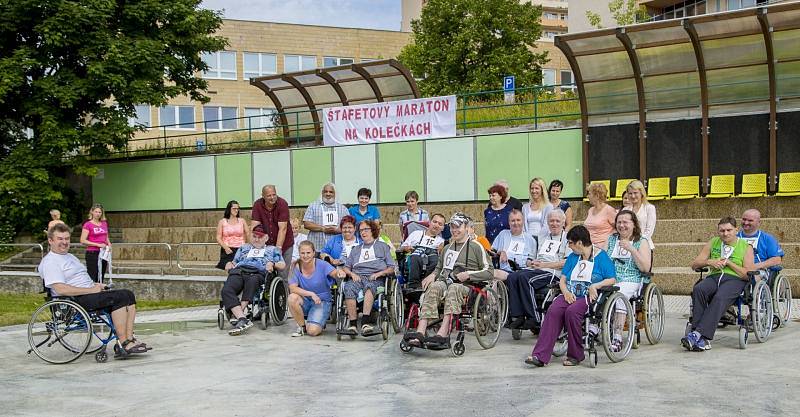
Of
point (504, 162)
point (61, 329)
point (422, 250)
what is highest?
point (504, 162)

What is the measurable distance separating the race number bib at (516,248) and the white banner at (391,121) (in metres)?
10.6

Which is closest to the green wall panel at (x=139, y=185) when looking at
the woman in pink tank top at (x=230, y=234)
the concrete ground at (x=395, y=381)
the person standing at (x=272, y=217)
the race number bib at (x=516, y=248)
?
the woman in pink tank top at (x=230, y=234)

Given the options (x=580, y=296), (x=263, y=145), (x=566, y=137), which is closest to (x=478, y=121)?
(x=566, y=137)

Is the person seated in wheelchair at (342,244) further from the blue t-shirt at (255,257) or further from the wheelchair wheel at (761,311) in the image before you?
the wheelchair wheel at (761,311)

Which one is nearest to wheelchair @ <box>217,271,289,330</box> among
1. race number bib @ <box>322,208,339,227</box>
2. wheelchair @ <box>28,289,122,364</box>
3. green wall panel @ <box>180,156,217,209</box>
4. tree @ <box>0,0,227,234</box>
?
race number bib @ <box>322,208,339,227</box>

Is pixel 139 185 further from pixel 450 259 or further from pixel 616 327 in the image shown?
pixel 616 327

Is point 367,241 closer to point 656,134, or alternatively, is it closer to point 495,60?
point 656,134

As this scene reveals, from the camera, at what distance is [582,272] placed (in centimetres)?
882

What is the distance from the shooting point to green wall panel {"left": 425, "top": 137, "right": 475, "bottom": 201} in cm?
2086

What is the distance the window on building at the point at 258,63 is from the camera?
162 ft

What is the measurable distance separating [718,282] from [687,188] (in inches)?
326

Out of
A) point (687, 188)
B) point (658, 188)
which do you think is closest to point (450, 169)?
point (658, 188)

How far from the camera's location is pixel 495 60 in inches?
1615

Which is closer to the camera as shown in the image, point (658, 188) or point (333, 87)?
point (658, 188)
